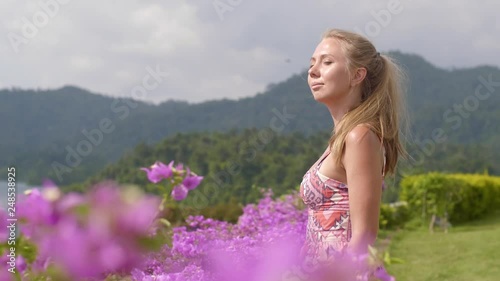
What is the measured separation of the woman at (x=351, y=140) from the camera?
1954 mm

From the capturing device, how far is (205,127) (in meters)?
60.0

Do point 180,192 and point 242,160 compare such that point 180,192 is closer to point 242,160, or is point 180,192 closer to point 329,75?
point 329,75

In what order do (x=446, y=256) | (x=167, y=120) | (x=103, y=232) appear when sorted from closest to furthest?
(x=103, y=232)
(x=446, y=256)
(x=167, y=120)

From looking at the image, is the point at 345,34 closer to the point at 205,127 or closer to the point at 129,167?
the point at 129,167

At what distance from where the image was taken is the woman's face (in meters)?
2.34

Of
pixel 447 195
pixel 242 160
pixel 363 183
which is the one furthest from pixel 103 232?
pixel 242 160

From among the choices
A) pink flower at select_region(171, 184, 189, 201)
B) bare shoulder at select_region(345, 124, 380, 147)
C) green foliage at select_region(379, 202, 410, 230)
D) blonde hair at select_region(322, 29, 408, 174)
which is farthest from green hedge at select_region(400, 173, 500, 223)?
pink flower at select_region(171, 184, 189, 201)

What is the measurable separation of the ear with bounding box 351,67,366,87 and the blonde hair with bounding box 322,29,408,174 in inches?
0.7

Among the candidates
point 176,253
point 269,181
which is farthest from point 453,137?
point 176,253

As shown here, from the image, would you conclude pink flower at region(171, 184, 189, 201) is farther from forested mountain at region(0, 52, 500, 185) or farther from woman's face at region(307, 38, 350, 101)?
forested mountain at region(0, 52, 500, 185)

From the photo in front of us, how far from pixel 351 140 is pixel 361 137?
0.03m

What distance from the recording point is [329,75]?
235 cm

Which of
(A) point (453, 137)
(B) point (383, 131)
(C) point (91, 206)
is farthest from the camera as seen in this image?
(A) point (453, 137)

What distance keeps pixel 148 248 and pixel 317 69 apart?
198 cm
